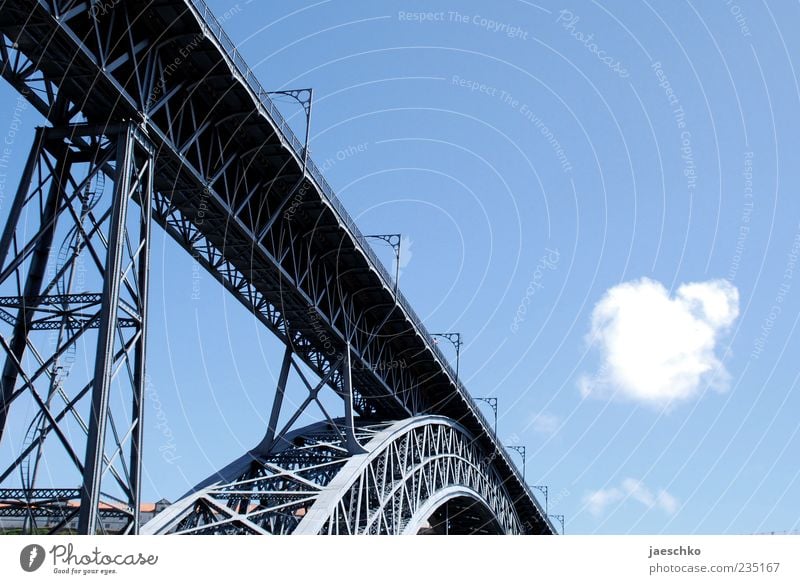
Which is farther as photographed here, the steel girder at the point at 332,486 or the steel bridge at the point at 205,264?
the steel girder at the point at 332,486

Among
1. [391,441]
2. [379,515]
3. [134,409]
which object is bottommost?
[134,409]

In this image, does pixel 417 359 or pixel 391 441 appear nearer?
pixel 391 441

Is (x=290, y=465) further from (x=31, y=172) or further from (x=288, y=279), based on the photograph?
(x=31, y=172)

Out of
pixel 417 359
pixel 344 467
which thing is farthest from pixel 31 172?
pixel 417 359

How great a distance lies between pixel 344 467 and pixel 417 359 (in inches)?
451

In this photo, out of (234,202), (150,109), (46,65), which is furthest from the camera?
(234,202)

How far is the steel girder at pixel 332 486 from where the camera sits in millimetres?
32719

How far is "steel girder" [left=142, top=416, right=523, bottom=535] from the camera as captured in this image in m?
32.7

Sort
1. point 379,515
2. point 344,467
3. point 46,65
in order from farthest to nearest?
point 379,515 → point 344,467 → point 46,65

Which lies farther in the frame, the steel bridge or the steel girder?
the steel girder

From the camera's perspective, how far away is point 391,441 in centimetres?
4150

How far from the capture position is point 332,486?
34.9 metres

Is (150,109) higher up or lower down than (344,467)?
higher up

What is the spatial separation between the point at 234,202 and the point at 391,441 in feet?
55.8
